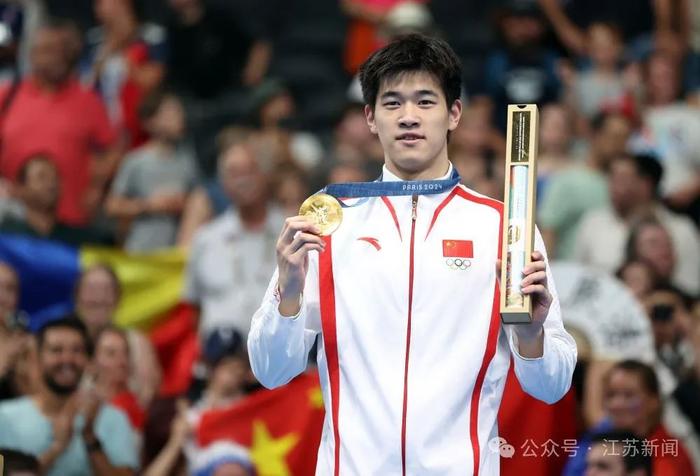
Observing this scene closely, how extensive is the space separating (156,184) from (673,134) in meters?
4.04

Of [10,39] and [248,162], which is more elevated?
[10,39]

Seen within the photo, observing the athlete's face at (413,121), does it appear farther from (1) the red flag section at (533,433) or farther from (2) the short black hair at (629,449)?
(2) the short black hair at (629,449)

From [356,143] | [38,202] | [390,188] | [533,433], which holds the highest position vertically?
[356,143]

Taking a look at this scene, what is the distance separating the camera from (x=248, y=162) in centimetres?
1180

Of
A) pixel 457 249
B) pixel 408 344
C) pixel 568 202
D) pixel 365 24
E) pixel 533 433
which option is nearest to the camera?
pixel 408 344

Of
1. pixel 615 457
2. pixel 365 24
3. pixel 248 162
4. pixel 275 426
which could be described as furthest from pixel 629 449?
pixel 365 24

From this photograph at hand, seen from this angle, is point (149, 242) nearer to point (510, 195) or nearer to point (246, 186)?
point (246, 186)

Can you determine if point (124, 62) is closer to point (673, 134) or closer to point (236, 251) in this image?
point (236, 251)

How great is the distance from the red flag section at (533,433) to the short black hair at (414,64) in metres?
1.10

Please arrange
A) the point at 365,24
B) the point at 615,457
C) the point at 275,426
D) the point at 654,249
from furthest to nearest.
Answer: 1. the point at 365,24
2. the point at 654,249
3. the point at 275,426
4. the point at 615,457

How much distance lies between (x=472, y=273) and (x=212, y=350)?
500 cm

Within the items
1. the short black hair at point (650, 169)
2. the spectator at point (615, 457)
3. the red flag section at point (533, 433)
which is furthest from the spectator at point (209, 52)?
the spectator at point (615, 457)

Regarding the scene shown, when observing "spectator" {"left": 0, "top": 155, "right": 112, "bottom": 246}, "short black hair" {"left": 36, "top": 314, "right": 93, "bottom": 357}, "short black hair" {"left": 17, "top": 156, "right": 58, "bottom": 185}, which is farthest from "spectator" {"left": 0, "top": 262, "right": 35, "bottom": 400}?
"short black hair" {"left": 17, "top": 156, "right": 58, "bottom": 185}

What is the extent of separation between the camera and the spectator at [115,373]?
32.6 feet
